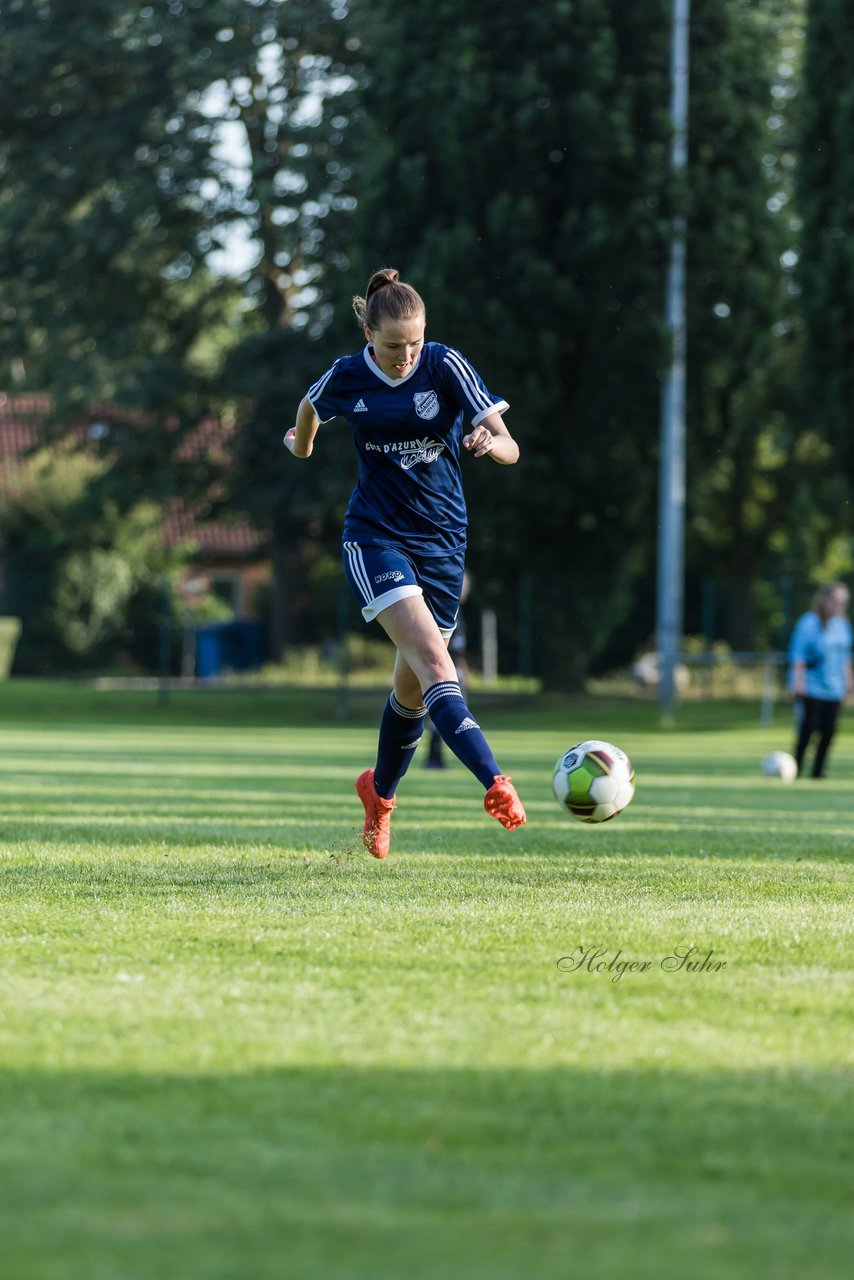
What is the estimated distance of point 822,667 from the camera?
16.0 meters

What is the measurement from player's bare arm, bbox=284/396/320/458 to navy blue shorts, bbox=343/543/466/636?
52 centimetres

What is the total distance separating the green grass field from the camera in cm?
266

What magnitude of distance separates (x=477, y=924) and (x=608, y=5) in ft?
87.5

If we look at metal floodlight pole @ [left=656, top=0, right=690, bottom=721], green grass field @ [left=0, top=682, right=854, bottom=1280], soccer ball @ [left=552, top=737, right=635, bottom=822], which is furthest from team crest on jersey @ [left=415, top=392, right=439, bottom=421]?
metal floodlight pole @ [left=656, top=0, right=690, bottom=721]

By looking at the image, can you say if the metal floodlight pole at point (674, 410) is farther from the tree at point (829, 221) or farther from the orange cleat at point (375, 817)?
the orange cleat at point (375, 817)

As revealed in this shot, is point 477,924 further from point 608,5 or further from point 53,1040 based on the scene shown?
point 608,5

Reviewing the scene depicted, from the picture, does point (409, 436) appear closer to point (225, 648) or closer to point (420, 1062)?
point (420, 1062)

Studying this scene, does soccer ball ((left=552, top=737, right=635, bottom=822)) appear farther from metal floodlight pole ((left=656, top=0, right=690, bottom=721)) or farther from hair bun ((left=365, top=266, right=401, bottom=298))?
metal floodlight pole ((left=656, top=0, right=690, bottom=721))

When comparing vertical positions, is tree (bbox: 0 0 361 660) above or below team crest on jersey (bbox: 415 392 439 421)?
above

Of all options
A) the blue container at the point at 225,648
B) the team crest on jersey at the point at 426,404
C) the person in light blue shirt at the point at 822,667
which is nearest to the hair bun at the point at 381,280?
the team crest on jersey at the point at 426,404

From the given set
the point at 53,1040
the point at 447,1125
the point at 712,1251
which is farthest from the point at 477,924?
the point at 712,1251

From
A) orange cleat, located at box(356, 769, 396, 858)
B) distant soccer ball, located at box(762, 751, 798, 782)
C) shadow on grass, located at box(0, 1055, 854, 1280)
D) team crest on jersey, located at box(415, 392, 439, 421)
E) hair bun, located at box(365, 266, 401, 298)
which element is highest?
hair bun, located at box(365, 266, 401, 298)

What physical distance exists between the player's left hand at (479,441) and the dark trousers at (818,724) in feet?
33.1

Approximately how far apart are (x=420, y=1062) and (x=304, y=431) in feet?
12.8
